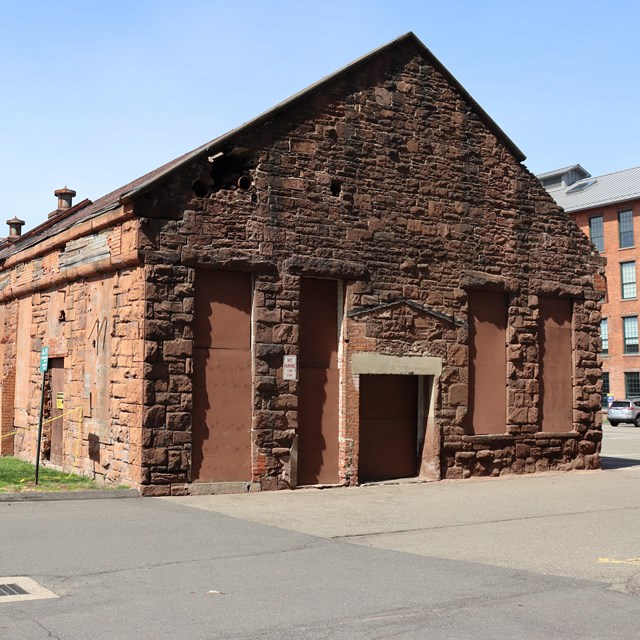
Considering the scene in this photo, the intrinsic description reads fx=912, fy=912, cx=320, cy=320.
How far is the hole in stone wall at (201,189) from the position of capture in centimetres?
1466

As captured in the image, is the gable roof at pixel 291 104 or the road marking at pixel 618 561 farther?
the gable roof at pixel 291 104

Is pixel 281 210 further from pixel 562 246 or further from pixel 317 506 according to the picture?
pixel 562 246

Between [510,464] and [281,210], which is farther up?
[281,210]

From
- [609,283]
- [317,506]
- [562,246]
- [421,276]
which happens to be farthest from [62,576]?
[609,283]

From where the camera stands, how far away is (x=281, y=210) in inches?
602

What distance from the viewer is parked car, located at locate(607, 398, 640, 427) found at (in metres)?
47.2

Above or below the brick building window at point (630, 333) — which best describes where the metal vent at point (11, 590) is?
below

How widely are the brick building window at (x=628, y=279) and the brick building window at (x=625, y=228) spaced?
1.26 m

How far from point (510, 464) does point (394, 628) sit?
1200cm

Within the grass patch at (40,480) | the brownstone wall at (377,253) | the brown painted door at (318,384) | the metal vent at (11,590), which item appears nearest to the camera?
the metal vent at (11,590)

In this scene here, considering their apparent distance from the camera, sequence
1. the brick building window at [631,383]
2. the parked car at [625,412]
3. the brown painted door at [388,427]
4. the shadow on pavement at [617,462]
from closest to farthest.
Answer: the brown painted door at [388,427], the shadow on pavement at [617,462], the parked car at [625,412], the brick building window at [631,383]

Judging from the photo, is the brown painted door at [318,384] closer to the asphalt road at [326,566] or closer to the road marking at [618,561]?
the asphalt road at [326,566]

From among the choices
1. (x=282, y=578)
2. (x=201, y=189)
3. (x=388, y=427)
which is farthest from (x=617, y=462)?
(x=282, y=578)

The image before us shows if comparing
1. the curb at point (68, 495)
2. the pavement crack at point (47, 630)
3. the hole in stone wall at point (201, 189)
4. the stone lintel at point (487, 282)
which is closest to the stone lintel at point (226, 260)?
the hole in stone wall at point (201, 189)
